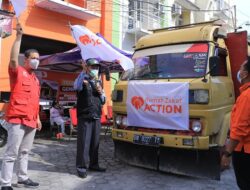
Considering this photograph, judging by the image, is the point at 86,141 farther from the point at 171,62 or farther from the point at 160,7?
the point at 160,7

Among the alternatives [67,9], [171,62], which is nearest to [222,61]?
[171,62]

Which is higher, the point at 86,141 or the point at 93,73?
the point at 93,73

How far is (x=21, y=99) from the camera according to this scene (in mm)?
5188

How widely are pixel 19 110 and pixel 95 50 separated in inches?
87.0

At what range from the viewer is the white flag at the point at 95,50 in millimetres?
6809

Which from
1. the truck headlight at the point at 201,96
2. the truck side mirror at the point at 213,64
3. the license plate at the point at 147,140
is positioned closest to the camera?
the truck headlight at the point at 201,96

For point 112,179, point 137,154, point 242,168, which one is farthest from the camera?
point 137,154

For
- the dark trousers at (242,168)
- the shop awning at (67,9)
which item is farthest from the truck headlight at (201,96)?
the shop awning at (67,9)

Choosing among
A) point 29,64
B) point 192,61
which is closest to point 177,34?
point 192,61

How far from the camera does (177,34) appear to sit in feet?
22.7

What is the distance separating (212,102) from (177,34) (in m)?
1.58

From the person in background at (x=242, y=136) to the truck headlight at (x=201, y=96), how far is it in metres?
1.92

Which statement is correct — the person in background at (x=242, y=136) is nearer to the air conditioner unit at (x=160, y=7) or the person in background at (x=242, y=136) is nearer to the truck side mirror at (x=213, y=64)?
the truck side mirror at (x=213, y=64)

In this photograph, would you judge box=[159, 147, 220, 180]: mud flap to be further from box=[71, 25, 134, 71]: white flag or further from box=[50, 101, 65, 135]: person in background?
box=[50, 101, 65, 135]: person in background
